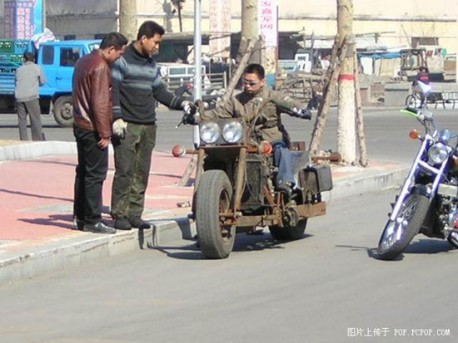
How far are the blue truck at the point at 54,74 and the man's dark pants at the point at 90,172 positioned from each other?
22.0 meters

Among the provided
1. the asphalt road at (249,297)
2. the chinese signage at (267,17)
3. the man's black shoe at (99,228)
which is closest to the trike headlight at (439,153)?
the asphalt road at (249,297)

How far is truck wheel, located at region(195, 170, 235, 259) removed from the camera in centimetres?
1059

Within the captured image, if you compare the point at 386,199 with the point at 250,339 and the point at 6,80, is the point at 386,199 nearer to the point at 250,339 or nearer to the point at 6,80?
the point at 250,339

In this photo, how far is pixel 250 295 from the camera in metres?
9.24

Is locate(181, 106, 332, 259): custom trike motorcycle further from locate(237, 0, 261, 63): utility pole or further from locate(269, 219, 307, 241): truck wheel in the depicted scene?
locate(237, 0, 261, 63): utility pole

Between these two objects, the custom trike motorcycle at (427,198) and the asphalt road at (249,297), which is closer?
the asphalt road at (249,297)

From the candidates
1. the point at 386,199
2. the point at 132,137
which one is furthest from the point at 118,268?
the point at 386,199

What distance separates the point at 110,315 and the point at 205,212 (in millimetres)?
2224

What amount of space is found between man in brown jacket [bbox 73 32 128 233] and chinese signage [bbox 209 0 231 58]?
1967 inches

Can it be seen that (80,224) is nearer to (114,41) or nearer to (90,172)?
(90,172)

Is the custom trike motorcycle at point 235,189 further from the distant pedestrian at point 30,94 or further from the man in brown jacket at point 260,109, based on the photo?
the distant pedestrian at point 30,94

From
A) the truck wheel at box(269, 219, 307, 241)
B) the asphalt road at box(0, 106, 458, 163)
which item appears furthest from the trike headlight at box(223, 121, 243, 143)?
the asphalt road at box(0, 106, 458, 163)

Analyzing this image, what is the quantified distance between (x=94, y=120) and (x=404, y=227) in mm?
3130

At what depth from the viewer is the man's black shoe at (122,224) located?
1195cm
